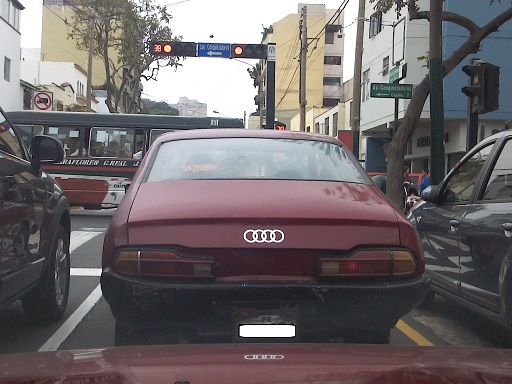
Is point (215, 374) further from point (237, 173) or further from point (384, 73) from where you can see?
point (384, 73)

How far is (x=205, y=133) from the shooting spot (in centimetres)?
499

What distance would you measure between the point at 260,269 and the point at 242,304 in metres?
0.21

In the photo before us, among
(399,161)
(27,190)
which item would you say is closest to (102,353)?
(27,190)

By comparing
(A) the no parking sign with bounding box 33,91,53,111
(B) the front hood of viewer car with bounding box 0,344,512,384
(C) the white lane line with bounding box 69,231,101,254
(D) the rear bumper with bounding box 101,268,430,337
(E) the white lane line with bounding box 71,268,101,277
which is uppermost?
(A) the no parking sign with bounding box 33,91,53,111

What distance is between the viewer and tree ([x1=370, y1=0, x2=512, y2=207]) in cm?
1405

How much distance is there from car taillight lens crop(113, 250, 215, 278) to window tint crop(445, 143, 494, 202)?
3.13 meters

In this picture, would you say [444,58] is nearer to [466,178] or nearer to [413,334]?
[466,178]

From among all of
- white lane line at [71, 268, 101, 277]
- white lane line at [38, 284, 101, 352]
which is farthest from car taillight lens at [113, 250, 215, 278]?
white lane line at [71, 268, 101, 277]

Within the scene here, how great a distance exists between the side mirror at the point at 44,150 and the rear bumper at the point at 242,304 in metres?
2.20

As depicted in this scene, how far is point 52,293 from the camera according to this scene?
18.5ft

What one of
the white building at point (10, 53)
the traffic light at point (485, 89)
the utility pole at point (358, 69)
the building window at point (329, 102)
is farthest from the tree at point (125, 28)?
the building window at point (329, 102)

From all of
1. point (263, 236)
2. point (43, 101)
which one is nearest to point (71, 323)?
point (263, 236)

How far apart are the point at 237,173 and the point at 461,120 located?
21766 millimetres

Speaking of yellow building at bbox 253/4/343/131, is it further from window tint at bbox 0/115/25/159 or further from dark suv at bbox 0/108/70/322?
window tint at bbox 0/115/25/159
